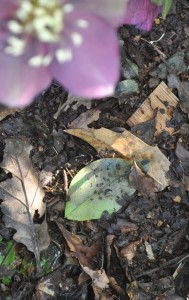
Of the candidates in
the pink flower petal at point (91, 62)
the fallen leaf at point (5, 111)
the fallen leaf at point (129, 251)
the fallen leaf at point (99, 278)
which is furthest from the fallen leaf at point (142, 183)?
the pink flower petal at point (91, 62)

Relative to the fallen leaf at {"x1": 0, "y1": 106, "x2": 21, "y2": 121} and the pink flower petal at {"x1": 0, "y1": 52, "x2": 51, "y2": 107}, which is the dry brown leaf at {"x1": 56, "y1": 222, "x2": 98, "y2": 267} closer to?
the fallen leaf at {"x1": 0, "y1": 106, "x2": 21, "y2": 121}

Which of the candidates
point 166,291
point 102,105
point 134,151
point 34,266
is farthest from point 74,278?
point 102,105

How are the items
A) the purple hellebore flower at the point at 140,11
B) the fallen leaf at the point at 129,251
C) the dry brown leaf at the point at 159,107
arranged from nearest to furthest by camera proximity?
the purple hellebore flower at the point at 140,11, the fallen leaf at the point at 129,251, the dry brown leaf at the point at 159,107

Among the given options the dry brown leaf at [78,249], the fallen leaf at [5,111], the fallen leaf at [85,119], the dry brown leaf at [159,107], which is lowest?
the dry brown leaf at [78,249]

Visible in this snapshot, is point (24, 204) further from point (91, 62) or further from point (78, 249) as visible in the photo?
point (91, 62)

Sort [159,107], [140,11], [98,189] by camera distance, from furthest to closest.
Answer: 1. [159,107]
2. [98,189]
3. [140,11]

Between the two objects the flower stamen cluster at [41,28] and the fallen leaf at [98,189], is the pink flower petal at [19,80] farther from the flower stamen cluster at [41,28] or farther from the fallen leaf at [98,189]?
the fallen leaf at [98,189]

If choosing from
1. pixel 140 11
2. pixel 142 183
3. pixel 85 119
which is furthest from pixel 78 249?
pixel 140 11

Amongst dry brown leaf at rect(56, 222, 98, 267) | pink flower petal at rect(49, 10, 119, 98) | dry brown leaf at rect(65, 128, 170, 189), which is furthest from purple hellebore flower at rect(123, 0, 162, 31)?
dry brown leaf at rect(56, 222, 98, 267)
